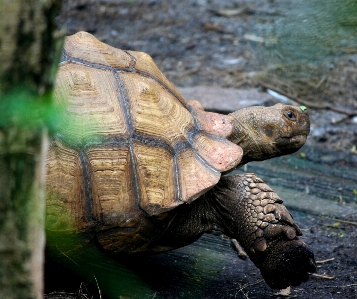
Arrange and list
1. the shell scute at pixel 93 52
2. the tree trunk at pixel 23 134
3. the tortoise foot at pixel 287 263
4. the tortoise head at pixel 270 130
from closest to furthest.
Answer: the tree trunk at pixel 23 134 < the tortoise foot at pixel 287 263 < the shell scute at pixel 93 52 < the tortoise head at pixel 270 130

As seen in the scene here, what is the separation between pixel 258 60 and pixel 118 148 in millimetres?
4160

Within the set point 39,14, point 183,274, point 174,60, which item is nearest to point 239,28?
point 174,60

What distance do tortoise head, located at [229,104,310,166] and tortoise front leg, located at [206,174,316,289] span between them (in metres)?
0.40

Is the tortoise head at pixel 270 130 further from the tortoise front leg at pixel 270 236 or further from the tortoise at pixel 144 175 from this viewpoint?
the tortoise front leg at pixel 270 236

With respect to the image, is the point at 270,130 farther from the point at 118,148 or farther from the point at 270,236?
the point at 118,148

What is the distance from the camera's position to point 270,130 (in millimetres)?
3217

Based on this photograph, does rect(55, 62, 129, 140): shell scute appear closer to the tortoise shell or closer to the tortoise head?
the tortoise shell

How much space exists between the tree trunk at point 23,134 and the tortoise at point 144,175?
1.13m

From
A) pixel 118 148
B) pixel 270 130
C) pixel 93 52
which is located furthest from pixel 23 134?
pixel 270 130

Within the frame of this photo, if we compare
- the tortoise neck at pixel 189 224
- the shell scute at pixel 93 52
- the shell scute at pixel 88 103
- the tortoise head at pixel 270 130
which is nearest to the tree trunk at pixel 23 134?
the shell scute at pixel 88 103

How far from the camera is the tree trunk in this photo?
1.19 metres

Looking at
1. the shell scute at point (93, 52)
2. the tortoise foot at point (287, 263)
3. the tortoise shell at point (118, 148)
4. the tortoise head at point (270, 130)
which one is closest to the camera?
the tortoise shell at point (118, 148)

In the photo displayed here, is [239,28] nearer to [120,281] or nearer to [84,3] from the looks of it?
[84,3]

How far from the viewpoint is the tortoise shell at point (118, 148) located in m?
2.54
